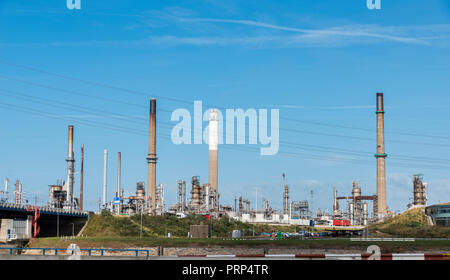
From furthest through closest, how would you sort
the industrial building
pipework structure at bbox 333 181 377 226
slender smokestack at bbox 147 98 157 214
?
1. pipework structure at bbox 333 181 377 226
2. slender smokestack at bbox 147 98 157 214
3. the industrial building

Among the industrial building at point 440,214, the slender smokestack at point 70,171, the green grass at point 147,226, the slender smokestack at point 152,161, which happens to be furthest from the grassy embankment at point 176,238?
the slender smokestack at point 70,171

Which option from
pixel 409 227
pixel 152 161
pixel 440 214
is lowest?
pixel 409 227

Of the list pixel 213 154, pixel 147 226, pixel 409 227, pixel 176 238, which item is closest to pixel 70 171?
pixel 147 226

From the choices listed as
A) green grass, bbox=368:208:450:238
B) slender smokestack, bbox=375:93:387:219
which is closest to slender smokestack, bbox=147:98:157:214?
green grass, bbox=368:208:450:238

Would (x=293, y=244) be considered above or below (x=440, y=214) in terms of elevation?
below

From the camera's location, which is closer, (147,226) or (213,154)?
(147,226)

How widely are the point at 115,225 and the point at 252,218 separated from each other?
64396 mm

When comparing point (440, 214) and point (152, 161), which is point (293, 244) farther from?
point (152, 161)

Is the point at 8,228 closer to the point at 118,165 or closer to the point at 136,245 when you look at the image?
the point at 136,245

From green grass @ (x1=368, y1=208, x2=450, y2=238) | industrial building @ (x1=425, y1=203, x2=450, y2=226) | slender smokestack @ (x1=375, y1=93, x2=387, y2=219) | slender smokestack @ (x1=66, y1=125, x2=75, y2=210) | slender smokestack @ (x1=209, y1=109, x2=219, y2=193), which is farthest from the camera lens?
slender smokestack @ (x1=209, y1=109, x2=219, y2=193)

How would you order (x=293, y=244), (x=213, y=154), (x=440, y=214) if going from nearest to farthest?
(x=293, y=244) → (x=440, y=214) → (x=213, y=154)

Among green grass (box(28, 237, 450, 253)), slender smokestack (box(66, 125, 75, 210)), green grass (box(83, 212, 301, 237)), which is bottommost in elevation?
green grass (box(83, 212, 301, 237))

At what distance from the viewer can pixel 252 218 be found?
169375 mm

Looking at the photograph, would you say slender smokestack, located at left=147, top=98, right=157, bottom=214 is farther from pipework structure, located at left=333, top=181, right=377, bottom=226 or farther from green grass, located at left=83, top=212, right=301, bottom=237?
pipework structure, located at left=333, top=181, right=377, bottom=226
